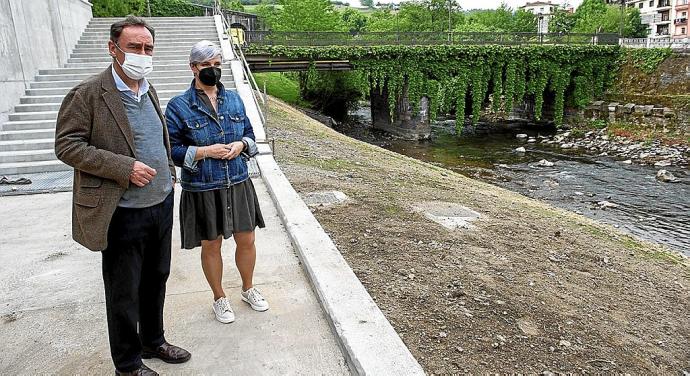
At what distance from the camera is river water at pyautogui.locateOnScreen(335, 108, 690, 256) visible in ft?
37.6

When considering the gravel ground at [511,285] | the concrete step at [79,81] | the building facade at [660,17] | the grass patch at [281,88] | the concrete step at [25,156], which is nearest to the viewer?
the gravel ground at [511,285]

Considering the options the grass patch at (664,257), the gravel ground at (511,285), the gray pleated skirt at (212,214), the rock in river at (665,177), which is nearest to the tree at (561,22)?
the rock in river at (665,177)

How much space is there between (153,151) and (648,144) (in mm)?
22901

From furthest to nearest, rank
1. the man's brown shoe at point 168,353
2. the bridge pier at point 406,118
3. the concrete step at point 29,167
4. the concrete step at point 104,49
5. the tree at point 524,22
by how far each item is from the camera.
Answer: the tree at point 524,22
the bridge pier at point 406,118
the concrete step at point 104,49
the concrete step at point 29,167
the man's brown shoe at point 168,353

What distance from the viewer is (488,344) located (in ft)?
12.5

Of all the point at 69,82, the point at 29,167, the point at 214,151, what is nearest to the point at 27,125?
the point at 29,167

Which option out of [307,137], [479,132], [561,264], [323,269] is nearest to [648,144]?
[479,132]

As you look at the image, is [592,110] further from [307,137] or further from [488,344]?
[488,344]

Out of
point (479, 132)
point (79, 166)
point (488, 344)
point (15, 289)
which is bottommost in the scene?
point (479, 132)

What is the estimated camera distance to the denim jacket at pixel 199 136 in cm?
300

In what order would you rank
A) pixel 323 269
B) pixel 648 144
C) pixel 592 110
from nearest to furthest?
1. pixel 323 269
2. pixel 648 144
3. pixel 592 110

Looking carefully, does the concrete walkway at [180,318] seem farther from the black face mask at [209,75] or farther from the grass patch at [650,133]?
the grass patch at [650,133]

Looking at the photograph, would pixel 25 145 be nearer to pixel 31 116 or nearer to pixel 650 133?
pixel 31 116

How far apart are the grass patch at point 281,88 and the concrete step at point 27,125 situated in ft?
58.1
